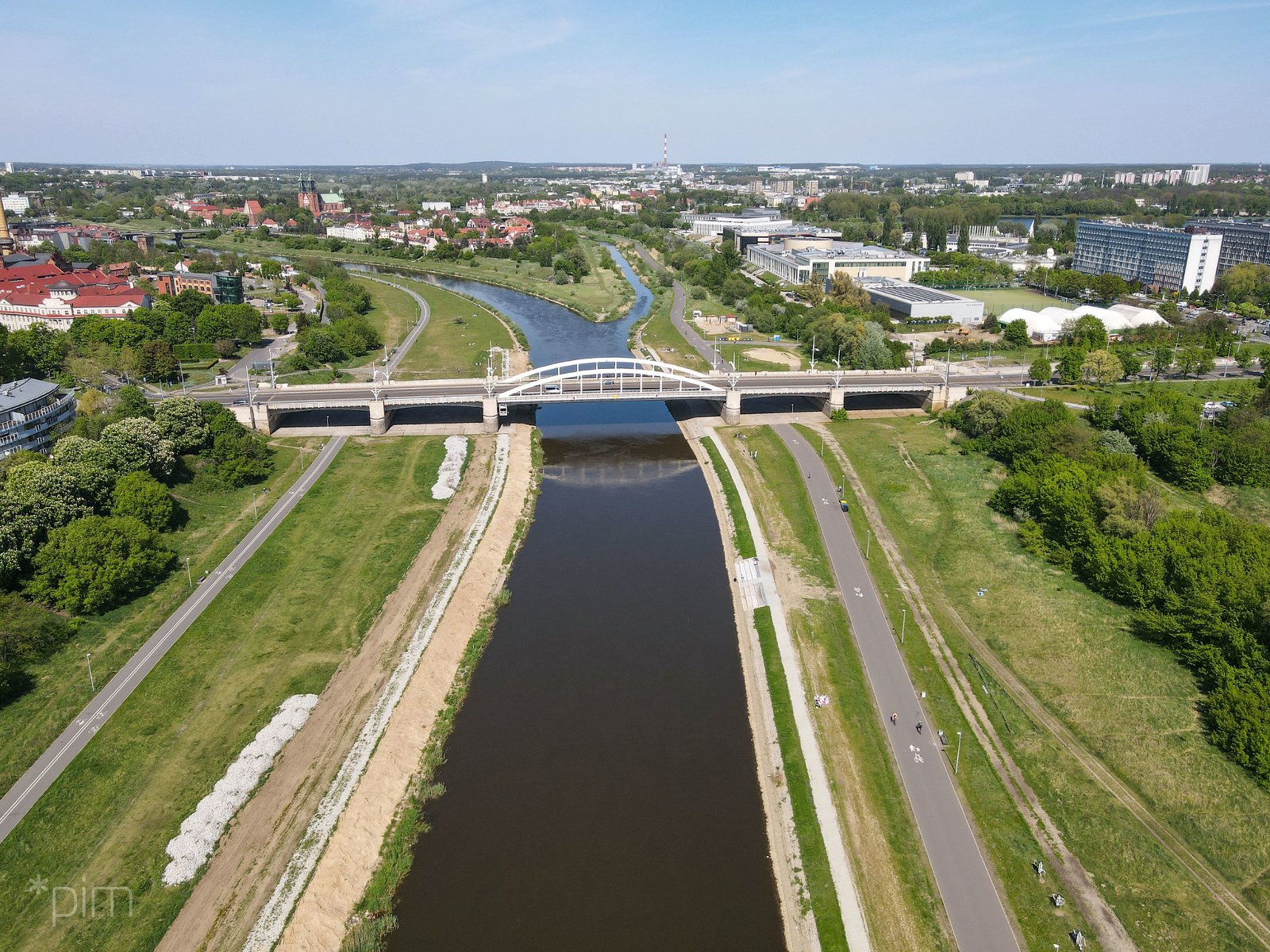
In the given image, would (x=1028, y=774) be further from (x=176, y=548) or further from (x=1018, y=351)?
(x=1018, y=351)

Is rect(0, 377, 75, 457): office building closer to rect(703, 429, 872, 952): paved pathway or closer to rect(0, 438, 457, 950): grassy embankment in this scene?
rect(0, 438, 457, 950): grassy embankment

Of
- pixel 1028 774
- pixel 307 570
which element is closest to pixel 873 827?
pixel 1028 774

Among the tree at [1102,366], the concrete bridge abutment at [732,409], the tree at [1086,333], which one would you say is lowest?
the concrete bridge abutment at [732,409]

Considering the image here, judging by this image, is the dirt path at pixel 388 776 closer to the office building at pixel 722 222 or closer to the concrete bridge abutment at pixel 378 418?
the concrete bridge abutment at pixel 378 418

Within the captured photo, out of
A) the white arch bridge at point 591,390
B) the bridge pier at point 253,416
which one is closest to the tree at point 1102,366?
the white arch bridge at point 591,390

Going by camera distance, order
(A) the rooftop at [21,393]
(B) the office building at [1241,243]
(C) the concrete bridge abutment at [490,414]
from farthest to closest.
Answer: (B) the office building at [1241,243], (C) the concrete bridge abutment at [490,414], (A) the rooftop at [21,393]

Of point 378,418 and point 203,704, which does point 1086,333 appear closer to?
point 378,418

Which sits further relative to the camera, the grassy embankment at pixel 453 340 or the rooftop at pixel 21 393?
the grassy embankment at pixel 453 340
